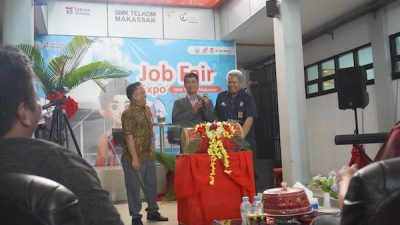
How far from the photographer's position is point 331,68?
296 inches

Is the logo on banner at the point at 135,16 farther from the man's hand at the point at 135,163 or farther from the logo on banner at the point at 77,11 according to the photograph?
the man's hand at the point at 135,163

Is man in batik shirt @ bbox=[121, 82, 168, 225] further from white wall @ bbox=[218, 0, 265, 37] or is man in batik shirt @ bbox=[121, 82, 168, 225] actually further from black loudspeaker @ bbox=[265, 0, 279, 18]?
white wall @ bbox=[218, 0, 265, 37]

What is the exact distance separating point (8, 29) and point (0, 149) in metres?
3.85

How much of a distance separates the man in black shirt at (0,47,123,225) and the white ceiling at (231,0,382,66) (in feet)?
17.1

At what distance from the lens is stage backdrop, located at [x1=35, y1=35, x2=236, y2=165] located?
6.44 m

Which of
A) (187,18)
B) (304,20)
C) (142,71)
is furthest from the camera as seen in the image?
(187,18)

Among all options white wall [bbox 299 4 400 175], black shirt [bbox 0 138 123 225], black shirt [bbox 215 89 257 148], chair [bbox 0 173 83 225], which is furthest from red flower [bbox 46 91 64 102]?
white wall [bbox 299 4 400 175]

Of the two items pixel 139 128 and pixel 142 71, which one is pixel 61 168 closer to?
pixel 139 128

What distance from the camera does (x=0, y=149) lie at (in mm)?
820

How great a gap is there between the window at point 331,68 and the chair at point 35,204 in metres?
6.07

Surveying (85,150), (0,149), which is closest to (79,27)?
(85,150)

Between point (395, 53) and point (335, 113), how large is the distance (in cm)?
166

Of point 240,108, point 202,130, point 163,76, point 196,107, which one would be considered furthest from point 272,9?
point 202,130

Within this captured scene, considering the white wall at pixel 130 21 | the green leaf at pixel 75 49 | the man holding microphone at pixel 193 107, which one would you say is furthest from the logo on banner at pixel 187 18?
the man holding microphone at pixel 193 107
